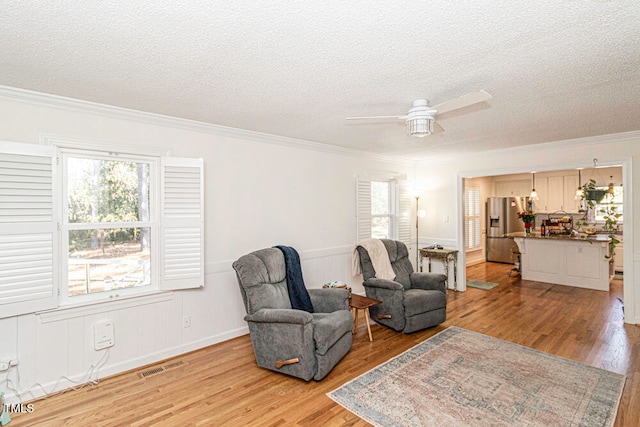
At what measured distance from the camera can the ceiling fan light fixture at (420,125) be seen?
2625mm

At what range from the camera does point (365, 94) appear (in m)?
2.63

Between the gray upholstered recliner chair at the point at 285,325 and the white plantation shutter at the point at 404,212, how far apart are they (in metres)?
2.76

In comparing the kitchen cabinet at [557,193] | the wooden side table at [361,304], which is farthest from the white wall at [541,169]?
the kitchen cabinet at [557,193]

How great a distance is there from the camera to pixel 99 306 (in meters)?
2.92

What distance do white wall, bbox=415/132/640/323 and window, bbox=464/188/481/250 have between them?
2.23 m

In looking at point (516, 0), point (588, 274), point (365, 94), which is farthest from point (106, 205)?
point (588, 274)

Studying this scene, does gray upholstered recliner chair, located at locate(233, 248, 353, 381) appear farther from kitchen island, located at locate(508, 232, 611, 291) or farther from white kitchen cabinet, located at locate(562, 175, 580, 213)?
white kitchen cabinet, located at locate(562, 175, 580, 213)

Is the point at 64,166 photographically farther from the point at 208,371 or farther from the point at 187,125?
the point at 208,371

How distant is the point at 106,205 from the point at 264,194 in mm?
1651

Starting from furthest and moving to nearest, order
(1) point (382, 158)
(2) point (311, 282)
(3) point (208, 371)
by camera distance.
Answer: (1) point (382, 158), (2) point (311, 282), (3) point (208, 371)

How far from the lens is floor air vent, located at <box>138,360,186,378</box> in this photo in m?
2.96

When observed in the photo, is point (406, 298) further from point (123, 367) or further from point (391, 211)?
point (123, 367)

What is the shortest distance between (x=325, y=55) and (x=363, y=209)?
11.3ft

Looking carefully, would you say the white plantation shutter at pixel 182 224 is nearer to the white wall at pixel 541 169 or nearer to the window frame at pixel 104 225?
the window frame at pixel 104 225
